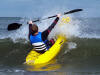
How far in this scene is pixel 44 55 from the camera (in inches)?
258

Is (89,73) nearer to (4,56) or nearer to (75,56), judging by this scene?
(75,56)

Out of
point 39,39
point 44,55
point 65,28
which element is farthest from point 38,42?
point 65,28

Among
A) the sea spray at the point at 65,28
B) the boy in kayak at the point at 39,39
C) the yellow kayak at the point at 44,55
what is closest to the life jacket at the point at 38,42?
the boy in kayak at the point at 39,39

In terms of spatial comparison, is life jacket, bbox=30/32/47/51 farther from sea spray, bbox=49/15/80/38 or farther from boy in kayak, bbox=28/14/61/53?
sea spray, bbox=49/15/80/38

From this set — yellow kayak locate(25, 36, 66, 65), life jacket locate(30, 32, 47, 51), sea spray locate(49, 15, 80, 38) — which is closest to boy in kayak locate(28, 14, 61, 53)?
life jacket locate(30, 32, 47, 51)

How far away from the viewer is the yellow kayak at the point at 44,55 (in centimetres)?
632

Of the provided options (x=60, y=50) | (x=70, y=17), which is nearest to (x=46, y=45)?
(x=60, y=50)

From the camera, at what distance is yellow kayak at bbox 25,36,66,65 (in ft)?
20.7

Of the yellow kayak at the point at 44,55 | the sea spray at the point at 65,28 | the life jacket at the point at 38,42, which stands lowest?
the yellow kayak at the point at 44,55

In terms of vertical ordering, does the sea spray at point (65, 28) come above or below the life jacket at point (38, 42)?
above

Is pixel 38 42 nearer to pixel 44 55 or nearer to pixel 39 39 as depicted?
pixel 39 39

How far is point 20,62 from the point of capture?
6965mm

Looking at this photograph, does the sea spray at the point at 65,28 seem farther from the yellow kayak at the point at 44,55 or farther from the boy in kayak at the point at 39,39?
the boy in kayak at the point at 39,39

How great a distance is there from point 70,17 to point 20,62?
2.70m
